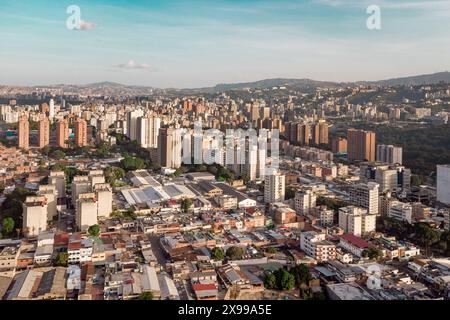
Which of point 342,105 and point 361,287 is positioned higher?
point 342,105

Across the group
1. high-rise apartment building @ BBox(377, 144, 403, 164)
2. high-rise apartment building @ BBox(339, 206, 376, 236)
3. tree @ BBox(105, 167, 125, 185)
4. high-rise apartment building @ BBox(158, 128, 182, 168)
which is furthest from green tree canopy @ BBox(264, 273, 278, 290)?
high-rise apartment building @ BBox(377, 144, 403, 164)

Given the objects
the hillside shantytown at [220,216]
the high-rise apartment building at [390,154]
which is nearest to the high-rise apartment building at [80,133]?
the hillside shantytown at [220,216]

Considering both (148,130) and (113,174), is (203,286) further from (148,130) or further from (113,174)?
(148,130)

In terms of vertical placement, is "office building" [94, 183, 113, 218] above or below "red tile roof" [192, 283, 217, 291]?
above

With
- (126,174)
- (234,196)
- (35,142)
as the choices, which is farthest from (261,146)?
(35,142)

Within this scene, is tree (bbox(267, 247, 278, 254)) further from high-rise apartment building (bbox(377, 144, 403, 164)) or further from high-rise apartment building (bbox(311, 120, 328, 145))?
high-rise apartment building (bbox(311, 120, 328, 145))

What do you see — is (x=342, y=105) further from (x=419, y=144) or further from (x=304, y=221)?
(x=304, y=221)
